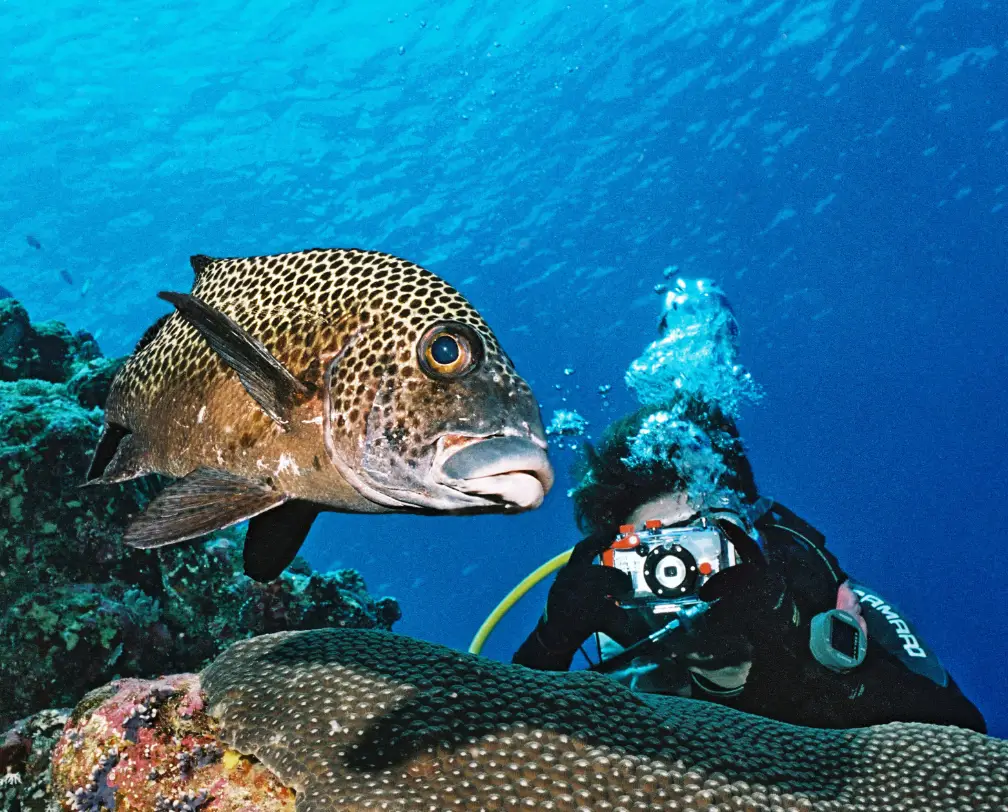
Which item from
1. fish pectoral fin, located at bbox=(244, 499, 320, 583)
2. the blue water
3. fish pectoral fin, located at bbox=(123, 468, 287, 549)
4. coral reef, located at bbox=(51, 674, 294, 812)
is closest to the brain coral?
coral reef, located at bbox=(51, 674, 294, 812)

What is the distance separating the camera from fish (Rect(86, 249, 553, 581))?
1245 mm

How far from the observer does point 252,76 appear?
25.5 meters

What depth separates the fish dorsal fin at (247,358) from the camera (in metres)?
1.17

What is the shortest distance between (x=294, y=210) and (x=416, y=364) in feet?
108

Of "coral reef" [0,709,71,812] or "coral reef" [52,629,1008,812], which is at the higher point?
"coral reef" [52,629,1008,812]

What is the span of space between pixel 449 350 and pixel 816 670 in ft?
12.5

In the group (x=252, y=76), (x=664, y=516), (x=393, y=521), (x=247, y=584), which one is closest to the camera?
(x=664, y=516)

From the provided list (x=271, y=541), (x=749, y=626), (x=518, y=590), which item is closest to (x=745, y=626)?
(x=749, y=626)

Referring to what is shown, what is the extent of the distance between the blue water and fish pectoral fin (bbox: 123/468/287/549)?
93.0ft

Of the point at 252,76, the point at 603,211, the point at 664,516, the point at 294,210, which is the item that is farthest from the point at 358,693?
the point at 603,211

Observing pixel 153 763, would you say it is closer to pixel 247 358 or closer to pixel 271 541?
pixel 271 541

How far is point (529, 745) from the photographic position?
7.72 ft

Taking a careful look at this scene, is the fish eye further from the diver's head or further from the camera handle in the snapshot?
the diver's head

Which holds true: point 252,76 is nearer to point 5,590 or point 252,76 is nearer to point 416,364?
point 5,590
